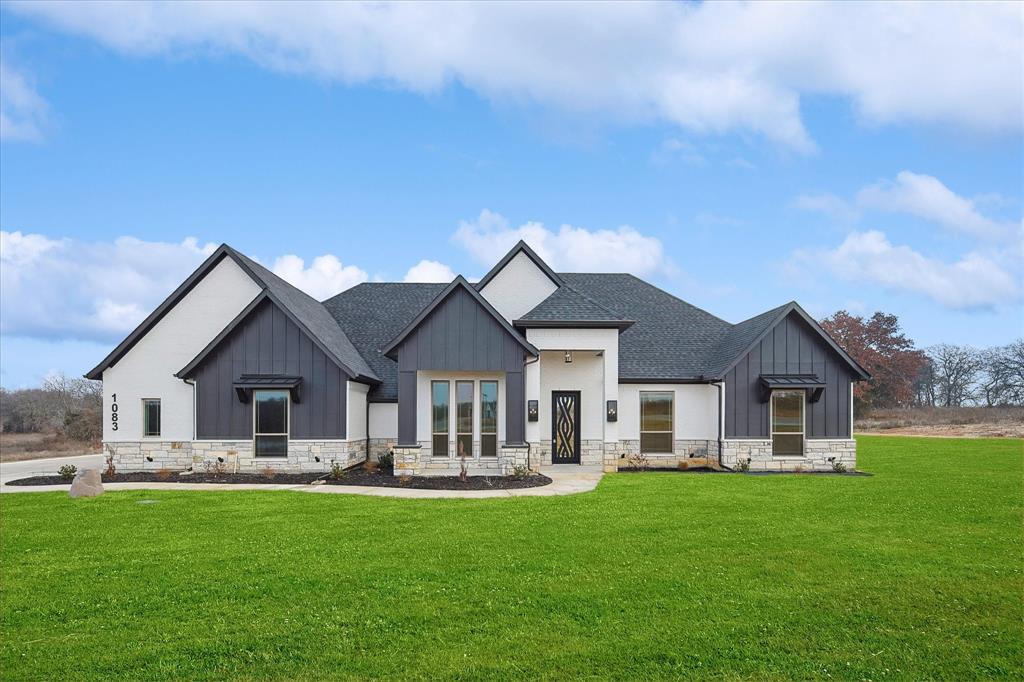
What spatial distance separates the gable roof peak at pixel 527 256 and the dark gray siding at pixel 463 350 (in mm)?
3658

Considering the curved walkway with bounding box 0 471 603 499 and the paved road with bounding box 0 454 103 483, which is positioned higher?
the curved walkway with bounding box 0 471 603 499

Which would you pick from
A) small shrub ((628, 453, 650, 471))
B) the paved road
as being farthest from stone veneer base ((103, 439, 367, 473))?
small shrub ((628, 453, 650, 471))

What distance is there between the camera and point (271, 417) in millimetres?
19703

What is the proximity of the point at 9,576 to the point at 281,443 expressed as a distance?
11413mm

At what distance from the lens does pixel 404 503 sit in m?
13.7

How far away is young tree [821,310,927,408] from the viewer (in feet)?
185

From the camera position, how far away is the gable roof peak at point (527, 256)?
22641 millimetres

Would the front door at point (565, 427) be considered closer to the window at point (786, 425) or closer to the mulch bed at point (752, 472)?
the mulch bed at point (752, 472)

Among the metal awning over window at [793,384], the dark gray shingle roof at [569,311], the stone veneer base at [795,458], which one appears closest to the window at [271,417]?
the dark gray shingle roof at [569,311]

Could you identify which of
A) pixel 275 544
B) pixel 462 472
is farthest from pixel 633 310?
pixel 275 544

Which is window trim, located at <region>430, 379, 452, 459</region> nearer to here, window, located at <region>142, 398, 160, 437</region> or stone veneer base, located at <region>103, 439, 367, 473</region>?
stone veneer base, located at <region>103, 439, 367, 473</region>

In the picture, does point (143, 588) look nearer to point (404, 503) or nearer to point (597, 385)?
point (404, 503)

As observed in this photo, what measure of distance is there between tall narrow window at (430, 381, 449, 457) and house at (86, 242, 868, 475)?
4 cm

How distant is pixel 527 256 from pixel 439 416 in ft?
21.7
